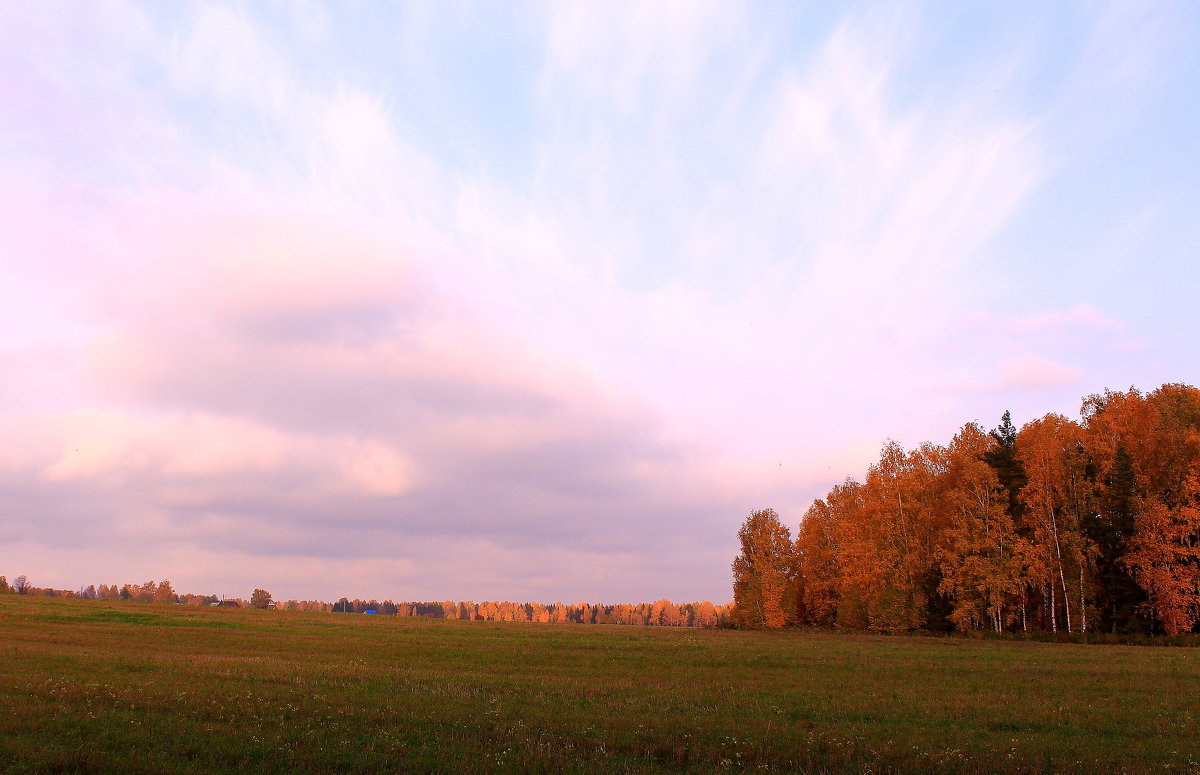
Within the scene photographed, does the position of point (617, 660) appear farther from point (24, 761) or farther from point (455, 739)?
point (24, 761)

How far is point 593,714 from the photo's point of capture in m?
21.6

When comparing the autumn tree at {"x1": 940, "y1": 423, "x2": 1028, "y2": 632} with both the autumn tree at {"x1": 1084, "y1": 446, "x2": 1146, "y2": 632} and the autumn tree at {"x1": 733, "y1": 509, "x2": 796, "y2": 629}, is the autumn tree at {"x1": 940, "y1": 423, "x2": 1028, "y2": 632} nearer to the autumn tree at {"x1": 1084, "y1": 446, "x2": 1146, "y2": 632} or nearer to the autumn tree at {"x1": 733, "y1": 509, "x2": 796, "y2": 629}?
the autumn tree at {"x1": 1084, "y1": 446, "x2": 1146, "y2": 632}

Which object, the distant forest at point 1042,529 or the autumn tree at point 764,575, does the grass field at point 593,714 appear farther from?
the autumn tree at point 764,575

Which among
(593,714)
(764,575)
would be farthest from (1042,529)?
(593,714)

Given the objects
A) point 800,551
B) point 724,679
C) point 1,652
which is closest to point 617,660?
point 724,679

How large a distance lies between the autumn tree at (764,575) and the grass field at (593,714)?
56748mm

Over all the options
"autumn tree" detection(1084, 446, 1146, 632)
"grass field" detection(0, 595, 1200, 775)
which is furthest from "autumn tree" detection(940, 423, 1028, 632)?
"grass field" detection(0, 595, 1200, 775)

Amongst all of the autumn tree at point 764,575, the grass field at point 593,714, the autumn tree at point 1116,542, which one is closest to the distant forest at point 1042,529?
the autumn tree at point 1116,542

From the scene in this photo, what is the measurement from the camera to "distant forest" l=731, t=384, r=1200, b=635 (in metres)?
61.4

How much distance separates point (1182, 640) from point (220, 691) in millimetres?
66108

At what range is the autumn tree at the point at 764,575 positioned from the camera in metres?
96.1

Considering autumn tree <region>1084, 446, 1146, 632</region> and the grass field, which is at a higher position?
autumn tree <region>1084, 446, 1146, 632</region>

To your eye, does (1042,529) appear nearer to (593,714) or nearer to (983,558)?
(983,558)

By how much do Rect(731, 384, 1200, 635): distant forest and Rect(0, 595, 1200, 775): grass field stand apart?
966 inches
